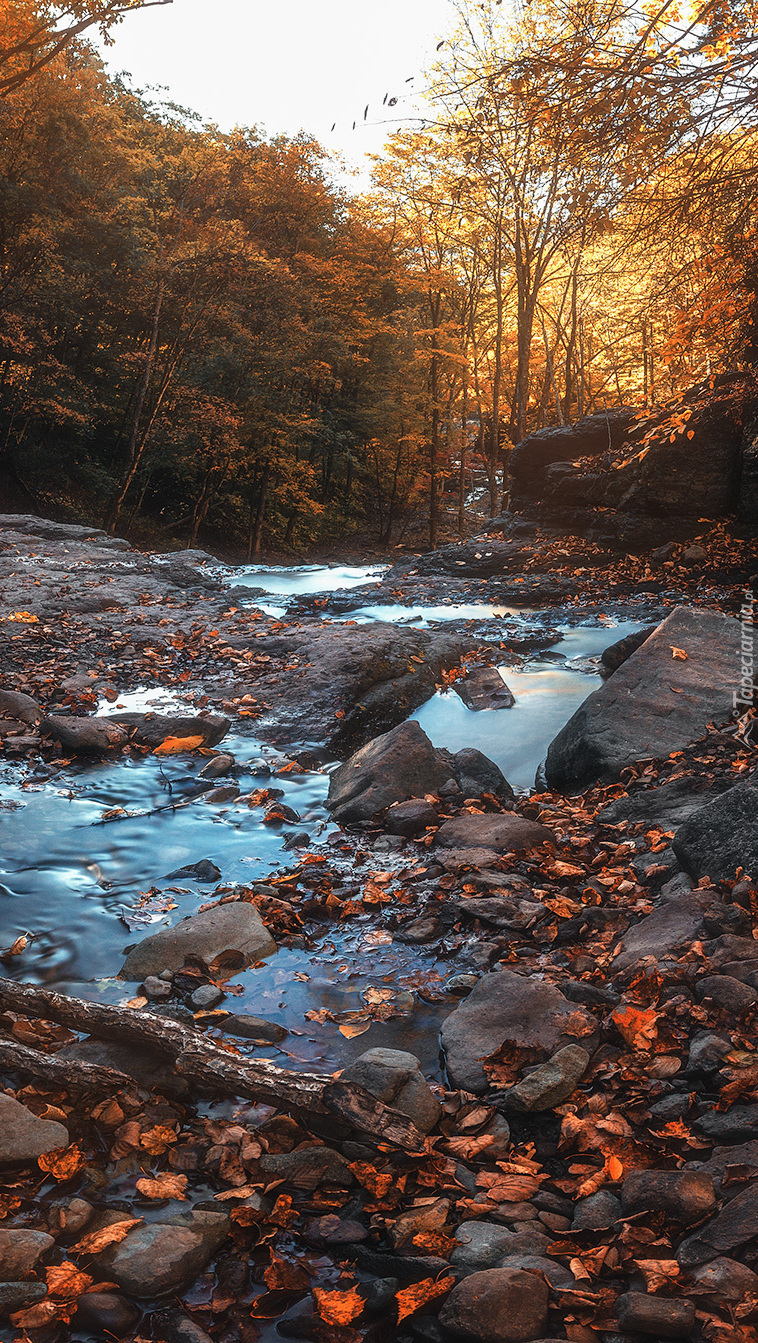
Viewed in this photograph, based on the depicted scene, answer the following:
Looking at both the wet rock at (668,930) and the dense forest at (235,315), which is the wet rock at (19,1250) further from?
the dense forest at (235,315)

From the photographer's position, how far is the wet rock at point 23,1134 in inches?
89.0

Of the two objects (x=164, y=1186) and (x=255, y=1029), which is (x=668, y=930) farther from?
(x=164, y=1186)

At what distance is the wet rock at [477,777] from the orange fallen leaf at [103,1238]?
154 inches

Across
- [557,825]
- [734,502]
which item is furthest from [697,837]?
[734,502]

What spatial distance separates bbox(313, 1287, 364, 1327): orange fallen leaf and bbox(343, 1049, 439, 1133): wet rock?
2.10 ft

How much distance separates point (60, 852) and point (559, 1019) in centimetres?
340

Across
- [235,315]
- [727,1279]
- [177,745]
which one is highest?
[235,315]

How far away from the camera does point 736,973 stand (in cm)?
294

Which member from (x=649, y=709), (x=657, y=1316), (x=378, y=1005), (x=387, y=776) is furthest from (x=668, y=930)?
(x=649, y=709)

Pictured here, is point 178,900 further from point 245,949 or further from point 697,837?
point 697,837

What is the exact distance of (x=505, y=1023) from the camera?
10.0ft

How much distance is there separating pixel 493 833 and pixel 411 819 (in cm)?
64

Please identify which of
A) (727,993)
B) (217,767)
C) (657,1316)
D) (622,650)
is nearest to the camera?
(657,1316)

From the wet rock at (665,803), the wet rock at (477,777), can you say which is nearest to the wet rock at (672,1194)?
the wet rock at (665,803)
